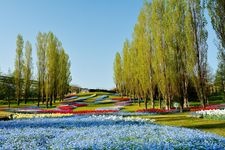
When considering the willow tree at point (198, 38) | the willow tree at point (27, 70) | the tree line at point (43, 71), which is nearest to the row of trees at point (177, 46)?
the willow tree at point (198, 38)

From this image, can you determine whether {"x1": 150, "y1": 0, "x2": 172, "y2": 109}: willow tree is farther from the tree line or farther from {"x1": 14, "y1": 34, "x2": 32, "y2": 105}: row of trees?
{"x1": 14, "y1": 34, "x2": 32, "y2": 105}: row of trees

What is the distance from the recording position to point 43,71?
58.0 m

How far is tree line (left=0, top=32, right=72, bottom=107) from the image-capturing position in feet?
185

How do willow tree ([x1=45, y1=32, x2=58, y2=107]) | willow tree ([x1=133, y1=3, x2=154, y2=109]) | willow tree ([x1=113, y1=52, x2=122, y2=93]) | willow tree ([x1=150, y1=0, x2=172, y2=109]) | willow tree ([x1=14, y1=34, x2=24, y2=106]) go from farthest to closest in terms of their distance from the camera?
willow tree ([x1=113, y1=52, x2=122, y2=93])
willow tree ([x1=14, y1=34, x2=24, y2=106])
willow tree ([x1=45, y1=32, x2=58, y2=107])
willow tree ([x1=133, y1=3, x2=154, y2=109])
willow tree ([x1=150, y1=0, x2=172, y2=109])

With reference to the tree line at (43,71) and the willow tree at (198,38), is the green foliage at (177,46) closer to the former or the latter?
the willow tree at (198,38)

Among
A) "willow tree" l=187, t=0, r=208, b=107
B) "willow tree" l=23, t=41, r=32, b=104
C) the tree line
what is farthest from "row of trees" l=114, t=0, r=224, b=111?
"willow tree" l=23, t=41, r=32, b=104

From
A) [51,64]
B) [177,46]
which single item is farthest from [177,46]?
[51,64]

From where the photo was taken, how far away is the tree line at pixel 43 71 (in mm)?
56281

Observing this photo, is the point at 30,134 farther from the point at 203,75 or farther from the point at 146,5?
the point at 146,5

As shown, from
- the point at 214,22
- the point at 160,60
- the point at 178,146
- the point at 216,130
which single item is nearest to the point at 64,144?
the point at 178,146

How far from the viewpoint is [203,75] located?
37.4 metres

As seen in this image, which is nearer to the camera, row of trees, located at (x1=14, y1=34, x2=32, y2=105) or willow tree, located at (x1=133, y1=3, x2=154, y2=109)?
willow tree, located at (x1=133, y1=3, x2=154, y2=109)

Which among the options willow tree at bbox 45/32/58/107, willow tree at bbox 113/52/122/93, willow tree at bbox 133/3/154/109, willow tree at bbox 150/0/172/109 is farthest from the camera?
willow tree at bbox 113/52/122/93

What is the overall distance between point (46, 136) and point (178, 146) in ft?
15.9
